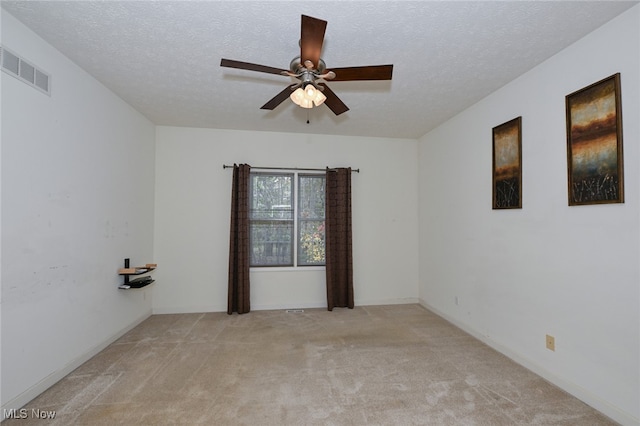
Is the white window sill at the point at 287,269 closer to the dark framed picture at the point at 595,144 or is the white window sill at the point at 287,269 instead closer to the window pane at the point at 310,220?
the window pane at the point at 310,220

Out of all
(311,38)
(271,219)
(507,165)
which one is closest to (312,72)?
(311,38)

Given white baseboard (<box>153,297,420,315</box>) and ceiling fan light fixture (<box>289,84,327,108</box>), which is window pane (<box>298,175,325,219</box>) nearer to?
white baseboard (<box>153,297,420,315</box>)

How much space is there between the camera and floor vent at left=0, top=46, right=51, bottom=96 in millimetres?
1902

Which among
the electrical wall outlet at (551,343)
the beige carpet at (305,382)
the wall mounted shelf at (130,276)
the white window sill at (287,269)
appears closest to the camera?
the beige carpet at (305,382)

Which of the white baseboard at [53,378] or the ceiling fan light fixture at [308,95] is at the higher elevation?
the ceiling fan light fixture at [308,95]

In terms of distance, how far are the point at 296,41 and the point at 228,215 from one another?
9.06ft

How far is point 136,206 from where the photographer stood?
11.9 feet

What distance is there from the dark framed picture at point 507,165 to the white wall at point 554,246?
7 centimetres

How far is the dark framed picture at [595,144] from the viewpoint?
74.4 inches

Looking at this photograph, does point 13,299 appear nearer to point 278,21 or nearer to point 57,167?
point 57,167

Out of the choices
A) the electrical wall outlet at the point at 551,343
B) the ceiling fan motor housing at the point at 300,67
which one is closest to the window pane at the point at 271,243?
the ceiling fan motor housing at the point at 300,67

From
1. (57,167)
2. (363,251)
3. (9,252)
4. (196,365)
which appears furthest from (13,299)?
(363,251)

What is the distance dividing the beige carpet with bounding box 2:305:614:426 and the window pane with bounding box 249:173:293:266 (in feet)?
3.82

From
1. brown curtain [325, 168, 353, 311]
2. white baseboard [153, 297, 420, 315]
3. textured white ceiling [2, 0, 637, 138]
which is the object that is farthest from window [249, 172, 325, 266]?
textured white ceiling [2, 0, 637, 138]
